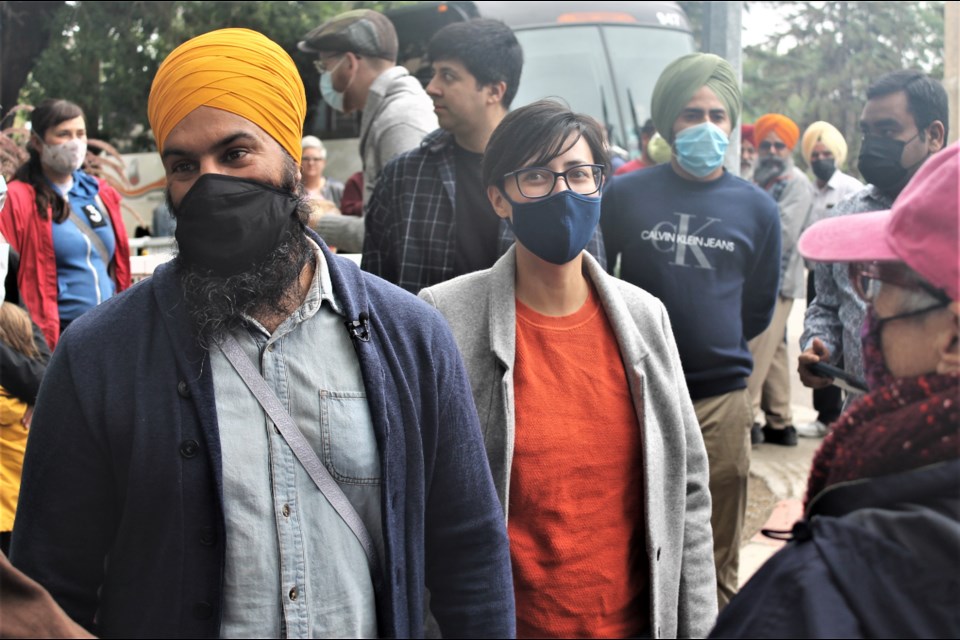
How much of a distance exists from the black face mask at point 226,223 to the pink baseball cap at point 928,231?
1077 millimetres

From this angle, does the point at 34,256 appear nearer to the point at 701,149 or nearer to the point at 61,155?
the point at 61,155

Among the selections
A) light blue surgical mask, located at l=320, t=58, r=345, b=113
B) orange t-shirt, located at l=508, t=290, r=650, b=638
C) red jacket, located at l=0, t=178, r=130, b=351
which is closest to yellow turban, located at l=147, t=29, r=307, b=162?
orange t-shirt, located at l=508, t=290, r=650, b=638

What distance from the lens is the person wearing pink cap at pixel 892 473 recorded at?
55.2 inches

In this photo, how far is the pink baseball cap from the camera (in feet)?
5.02

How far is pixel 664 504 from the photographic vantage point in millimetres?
2770

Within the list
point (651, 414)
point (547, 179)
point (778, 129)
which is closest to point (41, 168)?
point (547, 179)

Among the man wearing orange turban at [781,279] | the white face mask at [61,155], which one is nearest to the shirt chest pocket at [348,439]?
the white face mask at [61,155]

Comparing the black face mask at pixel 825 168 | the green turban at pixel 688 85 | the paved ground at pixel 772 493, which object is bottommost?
the paved ground at pixel 772 493

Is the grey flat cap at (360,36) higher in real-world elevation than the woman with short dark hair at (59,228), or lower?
higher

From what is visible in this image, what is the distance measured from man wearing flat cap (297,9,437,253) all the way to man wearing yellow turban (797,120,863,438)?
471 centimetres

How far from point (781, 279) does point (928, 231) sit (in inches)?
256

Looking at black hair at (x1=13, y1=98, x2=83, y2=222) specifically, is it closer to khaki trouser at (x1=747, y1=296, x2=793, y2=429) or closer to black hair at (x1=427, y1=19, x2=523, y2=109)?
black hair at (x1=427, y1=19, x2=523, y2=109)

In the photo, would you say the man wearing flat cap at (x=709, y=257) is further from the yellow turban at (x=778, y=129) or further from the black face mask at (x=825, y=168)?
the yellow turban at (x=778, y=129)

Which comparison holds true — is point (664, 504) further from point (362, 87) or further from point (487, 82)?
point (362, 87)
